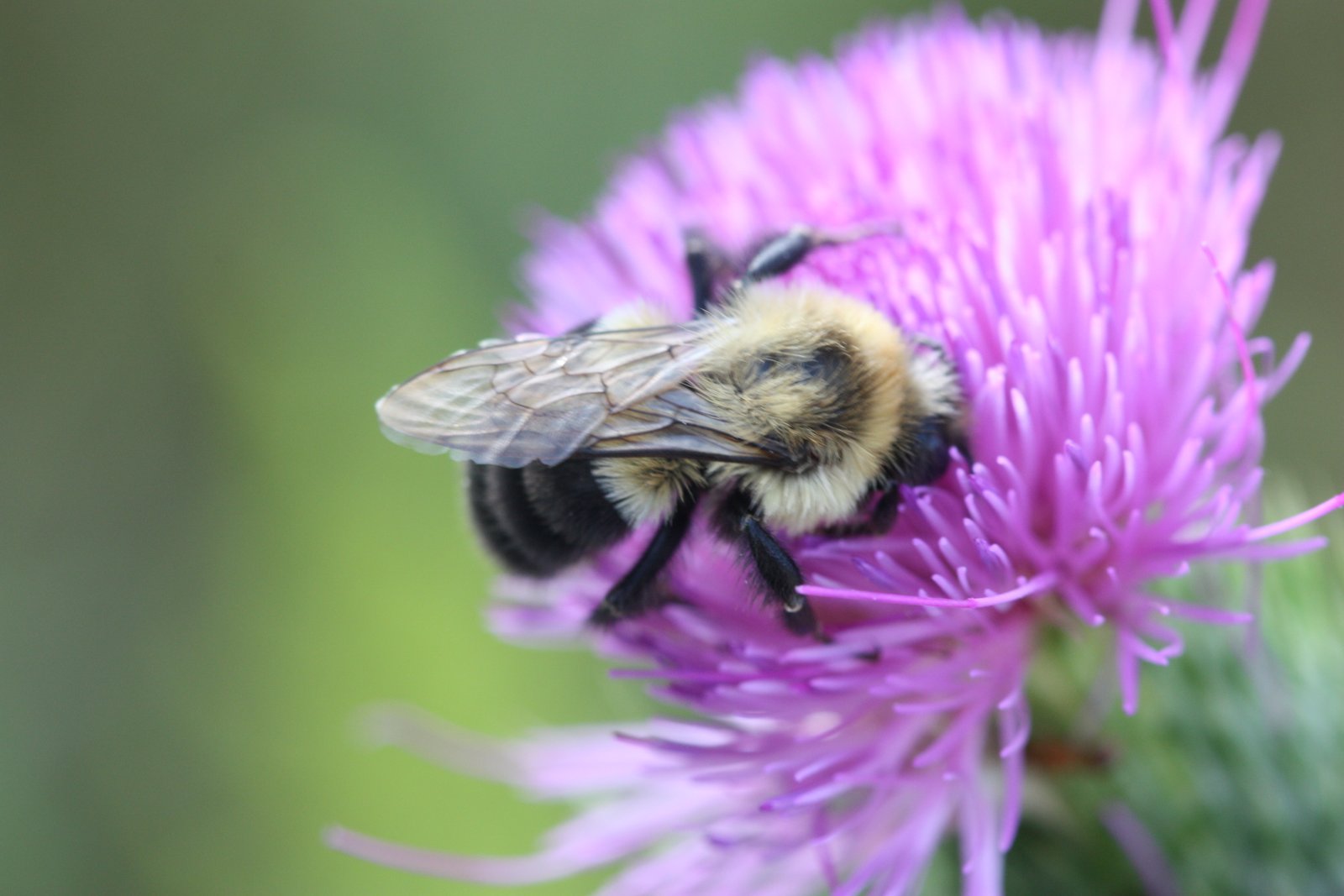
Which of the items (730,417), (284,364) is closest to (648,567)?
(730,417)

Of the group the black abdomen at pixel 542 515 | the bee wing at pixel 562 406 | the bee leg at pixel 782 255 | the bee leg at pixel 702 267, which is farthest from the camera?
the bee leg at pixel 702 267

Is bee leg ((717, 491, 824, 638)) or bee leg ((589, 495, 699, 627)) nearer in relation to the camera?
bee leg ((717, 491, 824, 638))

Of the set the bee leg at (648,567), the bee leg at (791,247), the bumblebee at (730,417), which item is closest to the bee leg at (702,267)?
the bee leg at (791,247)

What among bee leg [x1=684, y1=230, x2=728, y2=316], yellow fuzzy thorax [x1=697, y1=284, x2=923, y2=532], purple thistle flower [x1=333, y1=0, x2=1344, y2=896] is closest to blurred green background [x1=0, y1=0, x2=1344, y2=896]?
purple thistle flower [x1=333, y1=0, x2=1344, y2=896]

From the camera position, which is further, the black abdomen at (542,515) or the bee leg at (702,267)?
the bee leg at (702,267)

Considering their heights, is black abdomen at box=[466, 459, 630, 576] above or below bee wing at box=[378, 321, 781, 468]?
below

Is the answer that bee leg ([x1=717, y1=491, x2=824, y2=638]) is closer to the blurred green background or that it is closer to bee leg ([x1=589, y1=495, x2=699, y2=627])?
bee leg ([x1=589, y1=495, x2=699, y2=627])

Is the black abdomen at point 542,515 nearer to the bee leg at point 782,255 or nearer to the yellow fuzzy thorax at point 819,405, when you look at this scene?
the yellow fuzzy thorax at point 819,405
